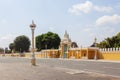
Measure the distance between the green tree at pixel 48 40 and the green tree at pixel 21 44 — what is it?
23.1 meters

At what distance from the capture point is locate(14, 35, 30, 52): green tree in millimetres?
126938

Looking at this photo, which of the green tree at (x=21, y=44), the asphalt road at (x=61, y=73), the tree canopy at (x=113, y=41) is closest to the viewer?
the asphalt road at (x=61, y=73)

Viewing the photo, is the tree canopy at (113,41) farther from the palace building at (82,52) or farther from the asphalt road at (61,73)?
the asphalt road at (61,73)

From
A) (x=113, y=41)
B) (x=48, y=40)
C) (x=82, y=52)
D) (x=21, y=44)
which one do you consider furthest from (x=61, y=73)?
(x=21, y=44)

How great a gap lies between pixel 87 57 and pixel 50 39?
4382 centimetres

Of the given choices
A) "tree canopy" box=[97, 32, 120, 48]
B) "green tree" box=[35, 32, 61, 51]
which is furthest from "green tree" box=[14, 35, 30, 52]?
"tree canopy" box=[97, 32, 120, 48]

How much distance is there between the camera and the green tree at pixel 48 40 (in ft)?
334

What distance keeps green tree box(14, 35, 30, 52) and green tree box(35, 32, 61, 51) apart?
2315 cm

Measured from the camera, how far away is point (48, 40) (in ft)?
335

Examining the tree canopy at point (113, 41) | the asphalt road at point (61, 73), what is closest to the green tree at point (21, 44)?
the tree canopy at point (113, 41)

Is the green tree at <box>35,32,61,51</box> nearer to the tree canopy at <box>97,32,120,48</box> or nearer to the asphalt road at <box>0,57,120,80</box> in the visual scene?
the tree canopy at <box>97,32,120,48</box>

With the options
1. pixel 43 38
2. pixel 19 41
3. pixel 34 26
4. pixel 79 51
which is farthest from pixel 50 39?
pixel 34 26

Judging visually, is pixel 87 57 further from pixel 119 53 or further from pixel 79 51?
pixel 119 53

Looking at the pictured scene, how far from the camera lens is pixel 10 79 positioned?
14406 millimetres
